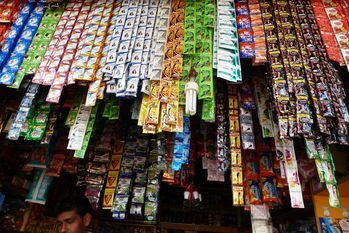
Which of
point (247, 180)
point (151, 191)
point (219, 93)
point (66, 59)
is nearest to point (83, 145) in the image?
point (66, 59)

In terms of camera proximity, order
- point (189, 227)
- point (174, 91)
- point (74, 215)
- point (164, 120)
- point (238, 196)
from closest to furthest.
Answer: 1. point (164, 120)
2. point (174, 91)
3. point (238, 196)
4. point (74, 215)
5. point (189, 227)

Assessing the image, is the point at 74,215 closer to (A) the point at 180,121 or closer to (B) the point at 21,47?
(A) the point at 180,121

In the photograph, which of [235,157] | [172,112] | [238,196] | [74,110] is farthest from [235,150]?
[74,110]

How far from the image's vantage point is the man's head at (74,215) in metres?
2.46

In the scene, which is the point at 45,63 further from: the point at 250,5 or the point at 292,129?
the point at 292,129

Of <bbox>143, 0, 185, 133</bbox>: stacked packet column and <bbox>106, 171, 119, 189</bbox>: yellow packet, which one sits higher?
<bbox>143, 0, 185, 133</bbox>: stacked packet column

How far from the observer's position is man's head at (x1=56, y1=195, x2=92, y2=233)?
2.46 m

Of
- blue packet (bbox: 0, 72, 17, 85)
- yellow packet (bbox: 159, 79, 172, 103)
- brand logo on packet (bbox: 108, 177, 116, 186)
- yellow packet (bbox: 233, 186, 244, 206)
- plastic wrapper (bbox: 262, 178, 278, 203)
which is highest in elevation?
blue packet (bbox: 0, 72, 17, 85)

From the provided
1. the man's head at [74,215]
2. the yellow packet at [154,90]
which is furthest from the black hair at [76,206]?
the yellow packet at [154,90]

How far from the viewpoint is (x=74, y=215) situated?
2.50m

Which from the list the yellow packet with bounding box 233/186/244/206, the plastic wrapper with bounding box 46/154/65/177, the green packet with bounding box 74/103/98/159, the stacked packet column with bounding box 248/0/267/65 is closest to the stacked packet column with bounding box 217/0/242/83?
the stacked packet column with bounding box 248/0/267/65

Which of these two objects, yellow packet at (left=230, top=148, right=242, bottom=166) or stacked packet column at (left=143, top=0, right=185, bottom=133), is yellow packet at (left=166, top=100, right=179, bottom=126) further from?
yellow packet at (left=230, top=148, right=242, bottom=166)

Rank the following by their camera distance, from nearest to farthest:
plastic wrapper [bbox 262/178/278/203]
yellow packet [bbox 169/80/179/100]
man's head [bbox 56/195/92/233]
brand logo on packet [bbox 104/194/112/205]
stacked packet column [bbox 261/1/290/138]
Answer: stacked packet column [bbox 261/1/290/138]
yellow packet [bbox 169/80/179/100]
plastic wrapper [bbox 262/178/278/203]
man's head [bbox 56/195/92/233]
brand logo on packet [bbox 104/194/112/205]

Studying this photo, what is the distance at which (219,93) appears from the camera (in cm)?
247
